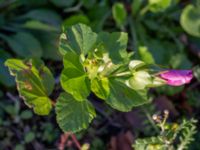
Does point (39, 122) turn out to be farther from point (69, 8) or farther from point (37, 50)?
point (69, 8)

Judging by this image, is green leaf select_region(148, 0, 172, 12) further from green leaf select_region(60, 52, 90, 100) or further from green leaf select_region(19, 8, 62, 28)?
green leaf select_region(60, 52, 90, 100)

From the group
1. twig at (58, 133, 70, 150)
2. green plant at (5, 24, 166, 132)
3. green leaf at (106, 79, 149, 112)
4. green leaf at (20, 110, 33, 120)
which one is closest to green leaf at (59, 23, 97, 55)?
green plant at (5, 24, 166, 132)

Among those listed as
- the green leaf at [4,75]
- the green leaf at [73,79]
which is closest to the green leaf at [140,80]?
the green leaf at [73,79]

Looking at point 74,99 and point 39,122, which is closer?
point 74,99

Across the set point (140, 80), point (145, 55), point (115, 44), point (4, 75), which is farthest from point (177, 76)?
point (4, 75)

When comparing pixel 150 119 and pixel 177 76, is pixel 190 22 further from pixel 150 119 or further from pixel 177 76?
pixel 177 76

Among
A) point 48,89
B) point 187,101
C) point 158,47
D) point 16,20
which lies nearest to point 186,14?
point 158,47
